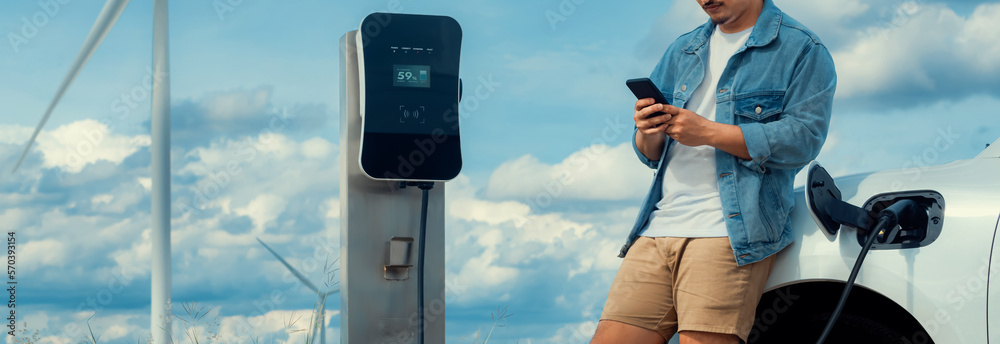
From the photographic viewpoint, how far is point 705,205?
1.95 meters

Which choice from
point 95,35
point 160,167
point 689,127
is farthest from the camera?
point 95,35

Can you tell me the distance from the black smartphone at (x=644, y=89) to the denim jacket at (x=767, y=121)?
0.67 feet

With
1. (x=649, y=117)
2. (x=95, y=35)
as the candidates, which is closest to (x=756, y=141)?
(x=649, y=117)

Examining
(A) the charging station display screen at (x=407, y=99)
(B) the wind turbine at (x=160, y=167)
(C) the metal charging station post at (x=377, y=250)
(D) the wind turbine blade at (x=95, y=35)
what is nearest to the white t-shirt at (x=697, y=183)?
(A) the charging station display screen at (x=407, y=99)

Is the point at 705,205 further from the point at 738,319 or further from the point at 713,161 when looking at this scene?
the point at 738,319

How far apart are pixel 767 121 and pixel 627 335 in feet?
1.95

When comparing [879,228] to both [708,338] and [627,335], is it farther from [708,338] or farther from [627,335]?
[627,335]

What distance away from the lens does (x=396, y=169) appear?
264 cm

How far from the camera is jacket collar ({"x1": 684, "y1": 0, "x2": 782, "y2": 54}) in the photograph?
200cm

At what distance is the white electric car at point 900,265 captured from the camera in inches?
70.4

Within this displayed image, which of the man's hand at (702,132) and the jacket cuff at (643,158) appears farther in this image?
the jacket cuff at (643,158)

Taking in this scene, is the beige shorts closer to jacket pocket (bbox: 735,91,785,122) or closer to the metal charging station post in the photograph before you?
jacket pocket (bbox: 735,91,785,122)

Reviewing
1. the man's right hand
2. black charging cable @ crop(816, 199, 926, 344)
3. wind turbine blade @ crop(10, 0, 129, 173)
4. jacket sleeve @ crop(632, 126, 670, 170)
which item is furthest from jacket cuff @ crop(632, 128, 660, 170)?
wind turbine blade @ crop(10, 0, 129, 173)

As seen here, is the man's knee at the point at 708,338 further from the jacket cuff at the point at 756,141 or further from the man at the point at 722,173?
the jacket cuff at the point at 756,141
